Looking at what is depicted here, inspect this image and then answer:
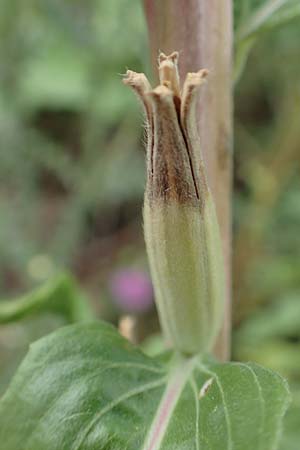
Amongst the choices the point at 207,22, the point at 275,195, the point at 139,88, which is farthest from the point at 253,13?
the point at 275,195

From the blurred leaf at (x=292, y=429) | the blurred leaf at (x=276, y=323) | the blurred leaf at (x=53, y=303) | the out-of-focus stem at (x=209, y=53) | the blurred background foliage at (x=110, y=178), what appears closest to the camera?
the out-of-focus stem at (x=209, y=53)

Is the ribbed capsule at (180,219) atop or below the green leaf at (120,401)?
atop

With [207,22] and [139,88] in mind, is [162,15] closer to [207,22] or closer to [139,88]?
[207,22]

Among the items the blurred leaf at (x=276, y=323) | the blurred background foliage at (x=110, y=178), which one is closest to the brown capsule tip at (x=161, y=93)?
the blurred background foliage at (x=110, y=178)

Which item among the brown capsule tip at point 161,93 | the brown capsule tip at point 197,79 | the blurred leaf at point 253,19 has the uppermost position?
the blurred leaf at point 253,19

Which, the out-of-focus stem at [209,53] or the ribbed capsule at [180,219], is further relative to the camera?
the out-of-focus stem at [209,53]

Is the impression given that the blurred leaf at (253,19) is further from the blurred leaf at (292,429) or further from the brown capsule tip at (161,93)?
the blurred leaf at (292,429)

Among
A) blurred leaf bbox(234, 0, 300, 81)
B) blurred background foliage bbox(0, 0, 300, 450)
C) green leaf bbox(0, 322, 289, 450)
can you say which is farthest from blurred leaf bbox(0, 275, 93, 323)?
blurred background foliage bbox(0, 0, 300, 450)
